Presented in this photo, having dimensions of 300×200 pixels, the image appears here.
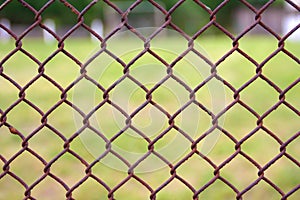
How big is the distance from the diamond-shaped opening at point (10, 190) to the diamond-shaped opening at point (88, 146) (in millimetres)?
645

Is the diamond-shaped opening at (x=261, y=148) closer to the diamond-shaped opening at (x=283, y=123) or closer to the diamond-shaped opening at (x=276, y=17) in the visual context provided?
the diamond-shaped opening at (x=283, y=123)

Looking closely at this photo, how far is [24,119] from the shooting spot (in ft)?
16.1

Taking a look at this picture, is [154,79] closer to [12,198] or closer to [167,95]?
[167,95]

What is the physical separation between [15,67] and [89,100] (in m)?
Result: 2.74

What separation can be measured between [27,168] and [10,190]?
412mm

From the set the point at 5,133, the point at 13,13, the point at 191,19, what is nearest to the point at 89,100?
the point at 5,133

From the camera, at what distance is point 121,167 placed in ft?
11.7

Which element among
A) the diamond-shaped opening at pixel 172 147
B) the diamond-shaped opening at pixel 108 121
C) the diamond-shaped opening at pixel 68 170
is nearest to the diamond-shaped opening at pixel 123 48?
the diamond-shaped opening at pixel 108 121

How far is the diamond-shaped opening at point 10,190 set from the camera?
3082mm

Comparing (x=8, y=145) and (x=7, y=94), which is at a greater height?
(x=7, y=94)

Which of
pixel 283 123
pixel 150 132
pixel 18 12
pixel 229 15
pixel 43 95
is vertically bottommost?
pixel 150 132

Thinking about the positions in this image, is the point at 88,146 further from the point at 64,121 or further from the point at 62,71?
the point at 62,71

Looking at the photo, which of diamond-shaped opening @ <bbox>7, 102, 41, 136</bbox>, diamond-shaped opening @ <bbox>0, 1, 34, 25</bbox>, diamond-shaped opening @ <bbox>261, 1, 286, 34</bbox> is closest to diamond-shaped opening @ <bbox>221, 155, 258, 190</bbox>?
diamond-shaped opening @ <bbox>7, 102, 41, 136</bbox>

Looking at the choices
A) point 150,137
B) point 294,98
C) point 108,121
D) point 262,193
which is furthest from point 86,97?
point 262,193
